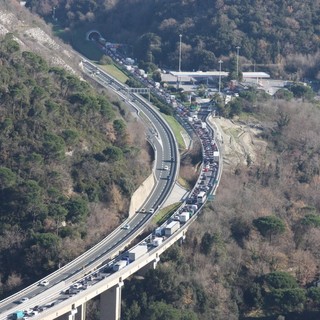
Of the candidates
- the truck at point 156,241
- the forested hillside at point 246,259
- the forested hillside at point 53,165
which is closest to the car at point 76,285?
the forested hillside at point 246,259

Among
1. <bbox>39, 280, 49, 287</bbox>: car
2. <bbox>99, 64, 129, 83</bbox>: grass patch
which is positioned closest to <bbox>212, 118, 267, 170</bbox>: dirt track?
<bbox>99, 64, 129, 83</bbox>: grass patch

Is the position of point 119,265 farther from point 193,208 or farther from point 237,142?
point 237,142

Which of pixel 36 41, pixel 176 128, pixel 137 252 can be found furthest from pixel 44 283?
pixel 36 41

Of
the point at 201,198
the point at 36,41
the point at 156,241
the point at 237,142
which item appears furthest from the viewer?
the point at 36,41

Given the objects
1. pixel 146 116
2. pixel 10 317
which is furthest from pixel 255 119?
pixel 10 317

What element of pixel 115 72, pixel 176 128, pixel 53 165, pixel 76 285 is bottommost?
pixel 76 285

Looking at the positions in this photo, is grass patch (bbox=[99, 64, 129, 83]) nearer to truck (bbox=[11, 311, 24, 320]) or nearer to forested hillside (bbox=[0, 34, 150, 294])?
forested hillside (bbox=[0, 34, 150, 294])

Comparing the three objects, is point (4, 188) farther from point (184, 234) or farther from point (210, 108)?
point (210, 108)
